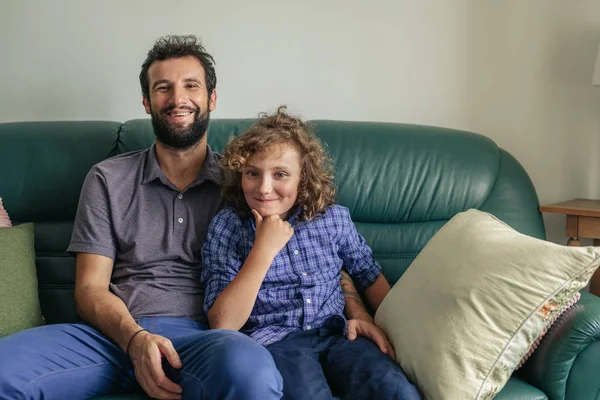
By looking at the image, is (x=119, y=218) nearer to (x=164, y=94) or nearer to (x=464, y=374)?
(x=164, y=94)

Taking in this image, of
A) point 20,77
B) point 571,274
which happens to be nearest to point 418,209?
point 571,274

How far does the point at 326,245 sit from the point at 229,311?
0.33 metres

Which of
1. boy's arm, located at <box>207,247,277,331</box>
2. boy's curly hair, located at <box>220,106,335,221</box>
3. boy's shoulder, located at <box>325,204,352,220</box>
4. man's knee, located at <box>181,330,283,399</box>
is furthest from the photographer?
boy's shoulder, located at <box>325,204,352,220</box>

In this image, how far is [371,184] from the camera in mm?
1918

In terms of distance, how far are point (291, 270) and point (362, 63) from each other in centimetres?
101

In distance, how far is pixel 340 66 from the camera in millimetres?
2277

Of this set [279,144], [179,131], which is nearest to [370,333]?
[279,144]

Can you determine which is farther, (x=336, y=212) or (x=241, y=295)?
(x=336, y=212)

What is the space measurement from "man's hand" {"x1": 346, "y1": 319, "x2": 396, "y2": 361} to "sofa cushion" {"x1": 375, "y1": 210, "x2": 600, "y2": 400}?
0.06 meters

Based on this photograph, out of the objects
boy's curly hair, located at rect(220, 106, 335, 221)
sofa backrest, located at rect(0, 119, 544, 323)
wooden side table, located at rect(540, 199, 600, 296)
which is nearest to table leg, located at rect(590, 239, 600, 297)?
wooden side table, located at rect(540, 199, 600, 296)

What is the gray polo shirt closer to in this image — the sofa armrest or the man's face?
the man's face

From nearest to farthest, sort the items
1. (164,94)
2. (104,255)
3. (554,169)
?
(104,255)
(164,94)
(554,169)

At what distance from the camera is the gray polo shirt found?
1619 mm

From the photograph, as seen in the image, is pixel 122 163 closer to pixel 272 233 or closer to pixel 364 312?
pixel 272 233
